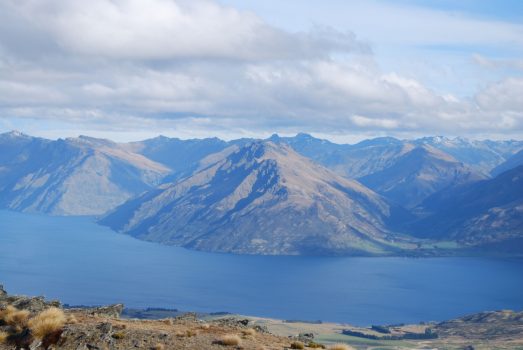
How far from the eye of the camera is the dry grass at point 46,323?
40.5m

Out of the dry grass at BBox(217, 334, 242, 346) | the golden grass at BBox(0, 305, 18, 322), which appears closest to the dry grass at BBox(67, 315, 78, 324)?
the golden grass at BBox(0, 305, 18, 322)

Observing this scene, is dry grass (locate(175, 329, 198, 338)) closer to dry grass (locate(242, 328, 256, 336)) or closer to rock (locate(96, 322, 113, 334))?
dry grass (locate(242, 328, 256, 336))

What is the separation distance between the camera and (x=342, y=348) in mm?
40938

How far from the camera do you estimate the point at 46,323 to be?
134 ft

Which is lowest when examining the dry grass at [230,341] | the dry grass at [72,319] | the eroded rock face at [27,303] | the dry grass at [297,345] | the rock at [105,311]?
the rock at [105,311]

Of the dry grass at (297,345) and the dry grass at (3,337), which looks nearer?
the dry grass at (3,337)

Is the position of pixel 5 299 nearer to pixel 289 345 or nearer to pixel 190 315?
pixel 190 315

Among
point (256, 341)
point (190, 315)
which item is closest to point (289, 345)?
A: point (256, 341)

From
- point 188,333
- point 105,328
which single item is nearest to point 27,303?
point 105,328

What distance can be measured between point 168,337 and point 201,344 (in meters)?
2.18

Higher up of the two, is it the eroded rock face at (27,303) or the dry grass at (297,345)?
the dry grass at (297,345)

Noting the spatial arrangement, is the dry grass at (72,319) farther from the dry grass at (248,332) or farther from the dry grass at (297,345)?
the dry grass at (297,345)

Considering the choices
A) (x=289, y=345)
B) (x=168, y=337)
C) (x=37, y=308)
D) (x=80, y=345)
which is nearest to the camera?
(x=80, y=345)

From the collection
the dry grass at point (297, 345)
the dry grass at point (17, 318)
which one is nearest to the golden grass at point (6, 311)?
the dry grass at point (17, 318)
